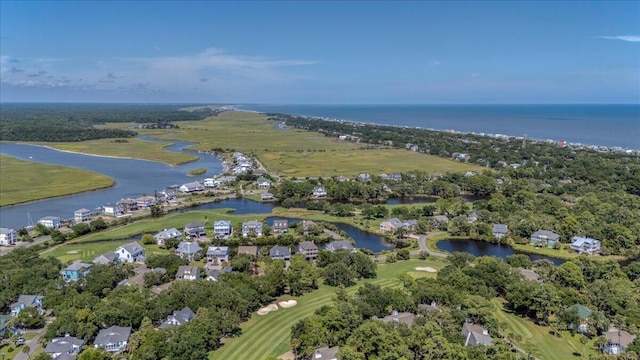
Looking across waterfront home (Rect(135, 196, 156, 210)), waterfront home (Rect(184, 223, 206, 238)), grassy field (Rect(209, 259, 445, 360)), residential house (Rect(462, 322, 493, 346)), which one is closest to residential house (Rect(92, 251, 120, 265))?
waterfront home (Rect(184, 223, 206, 238))

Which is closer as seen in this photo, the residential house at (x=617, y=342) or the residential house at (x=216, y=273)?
the residential house at (x=617, y=342)

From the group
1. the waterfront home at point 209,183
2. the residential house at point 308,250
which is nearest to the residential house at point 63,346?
the residential house at point 308,250

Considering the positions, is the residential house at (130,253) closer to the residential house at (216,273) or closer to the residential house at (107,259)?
the residential house at (107,259)

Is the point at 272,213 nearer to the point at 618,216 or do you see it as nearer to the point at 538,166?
the point at 618,216

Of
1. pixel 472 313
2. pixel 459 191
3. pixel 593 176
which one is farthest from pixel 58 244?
pixel 593 176

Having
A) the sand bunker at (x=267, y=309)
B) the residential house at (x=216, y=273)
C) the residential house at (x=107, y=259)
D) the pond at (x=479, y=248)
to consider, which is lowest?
the pond at (x=479, y=248)

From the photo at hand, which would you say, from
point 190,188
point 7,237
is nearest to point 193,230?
point 7,237

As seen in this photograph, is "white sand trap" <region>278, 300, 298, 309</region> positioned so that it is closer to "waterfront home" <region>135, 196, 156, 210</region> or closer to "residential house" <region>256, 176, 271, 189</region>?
"waterfront home" <region>135, 196, 156, 210</region>
